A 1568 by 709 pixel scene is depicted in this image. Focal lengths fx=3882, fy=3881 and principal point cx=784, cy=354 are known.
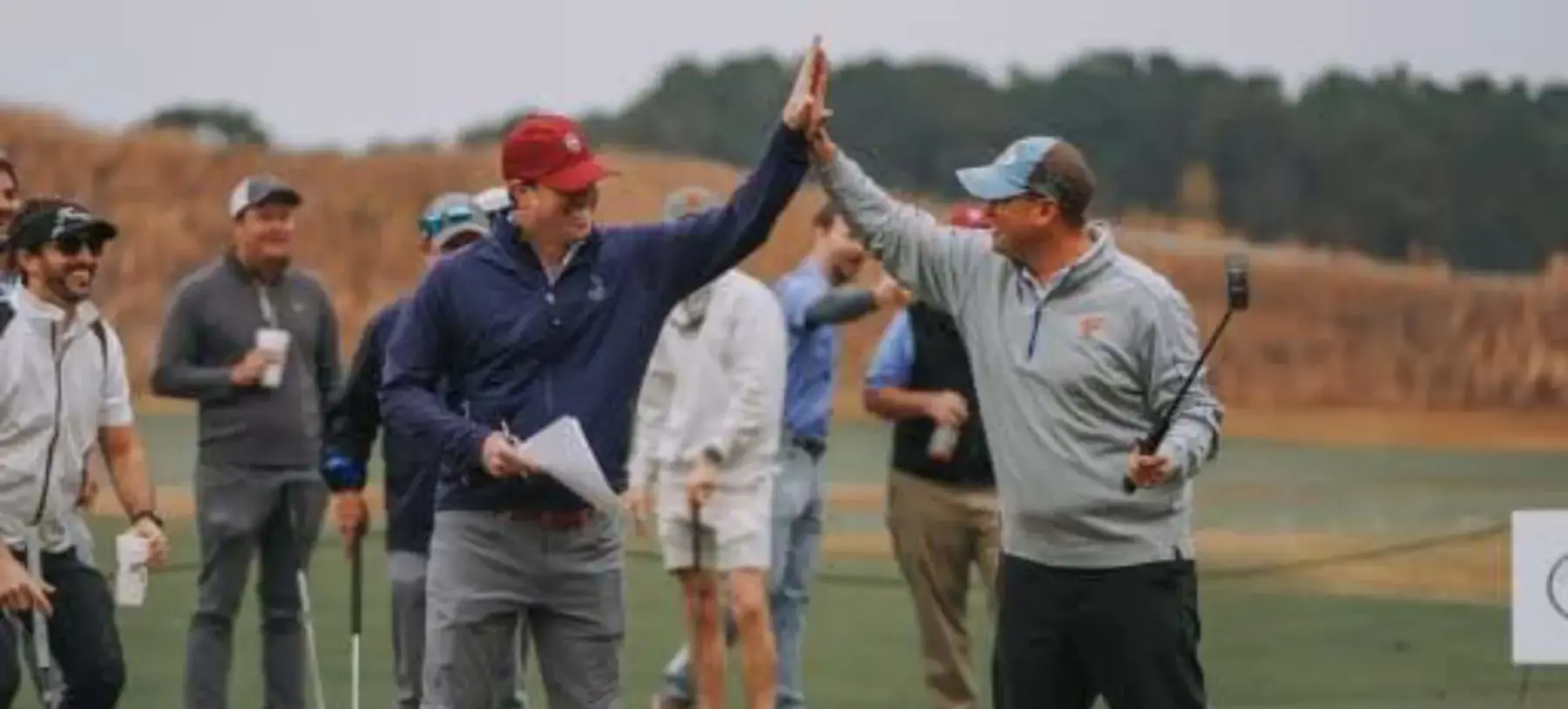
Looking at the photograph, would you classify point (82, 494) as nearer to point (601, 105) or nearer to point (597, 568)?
point (597, 568)

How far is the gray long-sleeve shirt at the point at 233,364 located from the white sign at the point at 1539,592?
12.8ft

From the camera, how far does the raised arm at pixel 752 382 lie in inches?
471

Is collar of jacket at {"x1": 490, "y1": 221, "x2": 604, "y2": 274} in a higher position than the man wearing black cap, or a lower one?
higher

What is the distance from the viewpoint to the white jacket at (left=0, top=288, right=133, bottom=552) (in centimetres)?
1000

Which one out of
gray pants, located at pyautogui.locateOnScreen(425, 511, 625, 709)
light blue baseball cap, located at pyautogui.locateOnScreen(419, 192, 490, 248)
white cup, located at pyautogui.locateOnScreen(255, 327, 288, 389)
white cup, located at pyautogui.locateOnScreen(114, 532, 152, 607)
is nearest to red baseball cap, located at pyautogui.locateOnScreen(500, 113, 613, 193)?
gray pants, located at pyautogui.locateOnScreen(425, 511, 625, 709)

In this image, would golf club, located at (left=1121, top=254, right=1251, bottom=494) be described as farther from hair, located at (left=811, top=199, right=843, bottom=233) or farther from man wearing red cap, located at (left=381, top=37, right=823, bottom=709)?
hair, located at (left=811, top=199, right=843, bottom=233)

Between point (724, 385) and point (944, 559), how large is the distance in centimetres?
98

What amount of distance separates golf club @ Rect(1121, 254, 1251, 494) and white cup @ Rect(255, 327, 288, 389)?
420 centimetres

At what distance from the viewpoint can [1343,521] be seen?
21.8 m

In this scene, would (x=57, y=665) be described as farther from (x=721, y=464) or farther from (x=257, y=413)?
(x=721, y=464)

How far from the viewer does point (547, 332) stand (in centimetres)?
885

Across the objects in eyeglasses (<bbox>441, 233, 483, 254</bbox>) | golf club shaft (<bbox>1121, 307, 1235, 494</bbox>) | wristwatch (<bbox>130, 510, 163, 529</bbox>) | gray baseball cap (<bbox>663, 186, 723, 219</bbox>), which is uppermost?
gray baseball cap (<bbox>663, 186, 723, 219</bbox>)

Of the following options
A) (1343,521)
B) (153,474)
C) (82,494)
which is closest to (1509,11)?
(1343,521)

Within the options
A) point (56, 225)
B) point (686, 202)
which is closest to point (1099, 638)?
point (56, 225)
